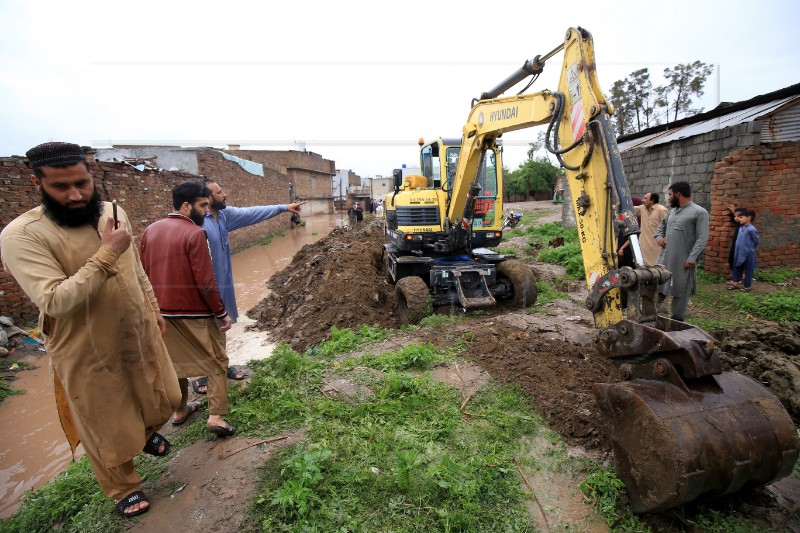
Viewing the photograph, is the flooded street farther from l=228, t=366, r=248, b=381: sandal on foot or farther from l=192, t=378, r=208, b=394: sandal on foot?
l=228, t=366, r=248, b=381: sandal on foot

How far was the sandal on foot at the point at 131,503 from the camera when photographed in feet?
7.41

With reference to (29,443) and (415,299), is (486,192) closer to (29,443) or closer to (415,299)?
(415,299)

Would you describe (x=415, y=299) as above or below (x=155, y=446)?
above

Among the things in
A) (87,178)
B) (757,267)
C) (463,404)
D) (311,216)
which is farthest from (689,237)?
(311,216)

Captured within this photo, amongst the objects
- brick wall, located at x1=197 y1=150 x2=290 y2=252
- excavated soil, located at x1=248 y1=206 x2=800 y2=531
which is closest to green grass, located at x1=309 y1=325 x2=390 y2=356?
excavated soil, located at x1=248 y1=206 x2=800 y2=531

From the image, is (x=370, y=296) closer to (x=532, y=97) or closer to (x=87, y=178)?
(x=532, y=97)

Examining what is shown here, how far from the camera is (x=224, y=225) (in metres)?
3.89

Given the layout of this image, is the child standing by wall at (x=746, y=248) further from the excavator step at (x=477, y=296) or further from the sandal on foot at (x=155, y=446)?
the sandal on foot at (x=155, y=446)

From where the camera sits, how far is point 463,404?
10.6 feet

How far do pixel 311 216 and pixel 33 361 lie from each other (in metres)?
28.7

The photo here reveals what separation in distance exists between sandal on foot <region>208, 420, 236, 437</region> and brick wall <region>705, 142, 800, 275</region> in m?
8.41

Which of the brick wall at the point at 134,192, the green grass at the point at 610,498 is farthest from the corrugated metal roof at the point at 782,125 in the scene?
the brick wall at the point at 134,192

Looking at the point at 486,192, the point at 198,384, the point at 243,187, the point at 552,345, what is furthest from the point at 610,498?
the point at 243,187

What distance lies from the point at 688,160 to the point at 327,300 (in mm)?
7850
